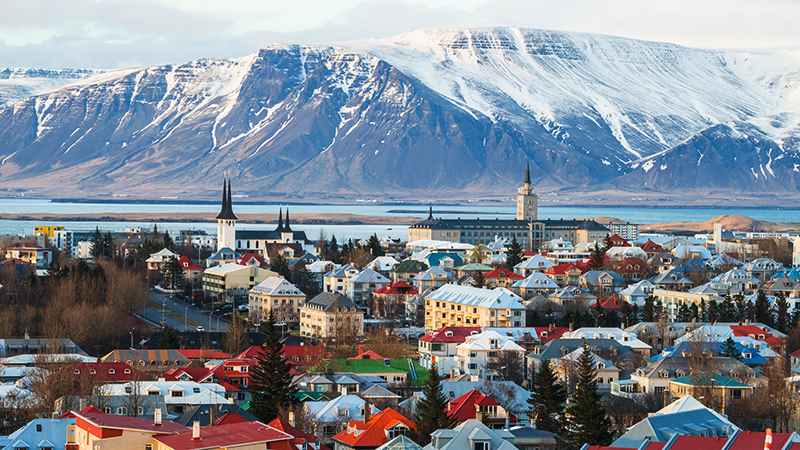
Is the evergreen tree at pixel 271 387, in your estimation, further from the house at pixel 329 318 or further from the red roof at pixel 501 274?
the red roof at pixel 501 274

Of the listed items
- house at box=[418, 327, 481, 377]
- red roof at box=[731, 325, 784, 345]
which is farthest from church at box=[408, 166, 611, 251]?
house at box=[418, 327, 481, 377]

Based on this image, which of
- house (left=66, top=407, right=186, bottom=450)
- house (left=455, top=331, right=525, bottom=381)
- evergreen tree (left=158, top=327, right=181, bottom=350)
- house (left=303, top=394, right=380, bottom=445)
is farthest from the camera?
evergreen tree (left=158, top=327, right=181, bottom=350)

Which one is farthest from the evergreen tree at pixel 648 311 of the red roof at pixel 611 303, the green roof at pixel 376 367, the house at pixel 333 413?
the house at pixel 333 413

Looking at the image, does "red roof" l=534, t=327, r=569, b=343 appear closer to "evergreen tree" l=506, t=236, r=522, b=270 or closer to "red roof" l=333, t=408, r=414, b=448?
"red roof" l=333, t=408, r=414, b=448

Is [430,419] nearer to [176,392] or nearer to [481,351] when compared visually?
[176,392]

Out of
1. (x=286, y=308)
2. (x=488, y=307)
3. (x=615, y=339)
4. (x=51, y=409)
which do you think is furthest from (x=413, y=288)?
(x=51, y=409)

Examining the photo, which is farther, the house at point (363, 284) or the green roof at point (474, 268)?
the green roof at point (474, 268)
